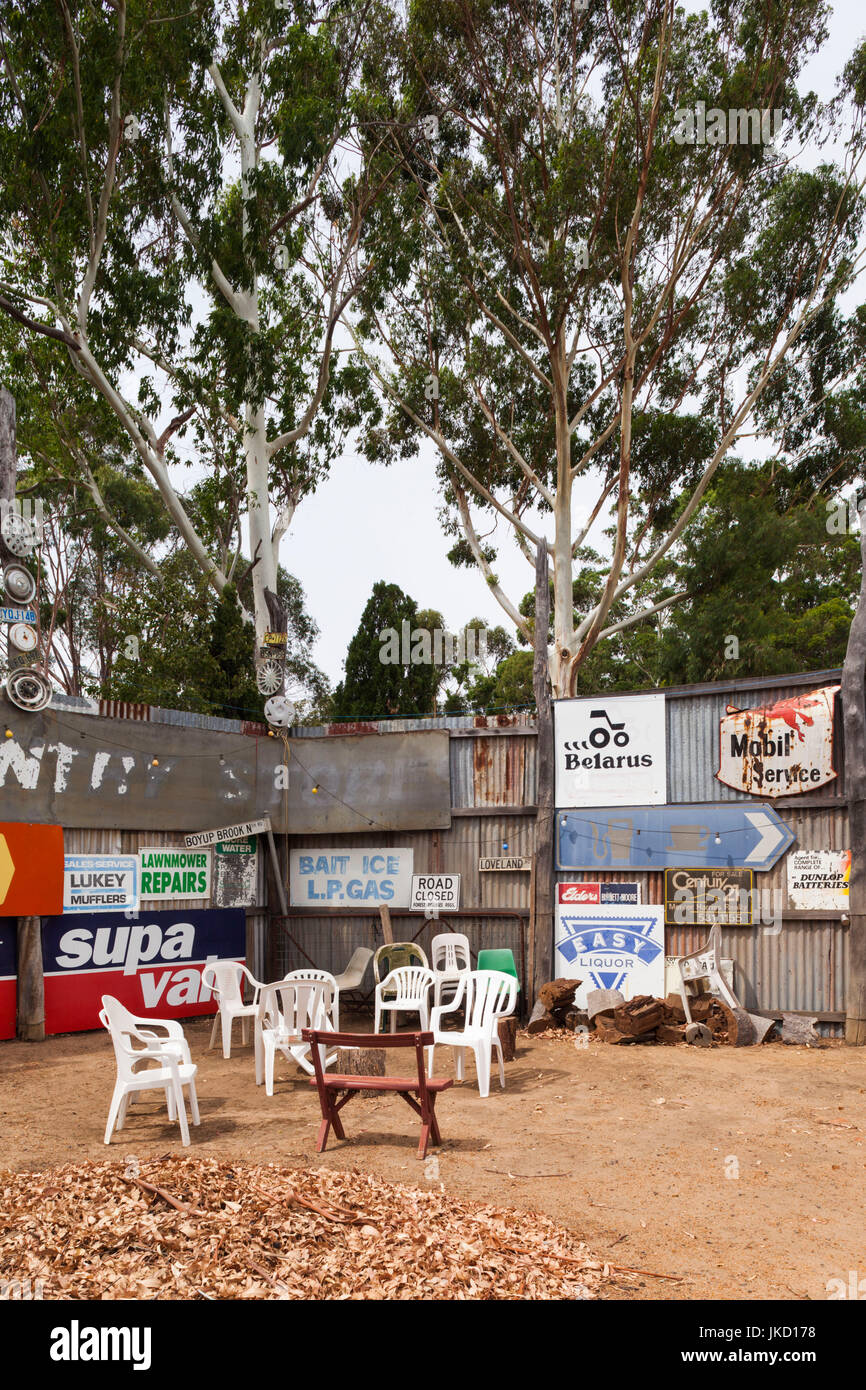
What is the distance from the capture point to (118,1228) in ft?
13.7

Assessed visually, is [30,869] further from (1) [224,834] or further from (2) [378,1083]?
(2) [378,1083]

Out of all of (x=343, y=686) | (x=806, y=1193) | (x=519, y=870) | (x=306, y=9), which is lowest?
(x=806, y=1193)

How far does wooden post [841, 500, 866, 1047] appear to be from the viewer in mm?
9766

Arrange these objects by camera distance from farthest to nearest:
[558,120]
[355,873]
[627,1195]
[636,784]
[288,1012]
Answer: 1. [558,120]
2. [355,873]
3. [636,784]
4. [288,1012]
5. [627,1195]

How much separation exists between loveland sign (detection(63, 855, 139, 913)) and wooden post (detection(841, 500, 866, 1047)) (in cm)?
755

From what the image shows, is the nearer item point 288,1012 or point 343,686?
point 288,1012

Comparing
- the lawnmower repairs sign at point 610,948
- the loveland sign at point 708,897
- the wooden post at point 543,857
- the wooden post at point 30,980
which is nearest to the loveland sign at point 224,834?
the wooden post at point 30,980

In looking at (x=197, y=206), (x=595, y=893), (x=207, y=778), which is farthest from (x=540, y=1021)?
(x=197, y=206)

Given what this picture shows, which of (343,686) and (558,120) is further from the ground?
(558,120)

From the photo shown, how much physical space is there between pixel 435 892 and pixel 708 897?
3.31 metres

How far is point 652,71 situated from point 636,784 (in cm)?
1092

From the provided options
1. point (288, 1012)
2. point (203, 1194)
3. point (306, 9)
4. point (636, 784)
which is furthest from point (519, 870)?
point (306, 9)

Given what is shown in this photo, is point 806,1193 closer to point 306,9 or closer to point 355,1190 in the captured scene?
Result: point 355,1190

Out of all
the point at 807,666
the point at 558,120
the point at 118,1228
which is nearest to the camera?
the point at 118,1228
